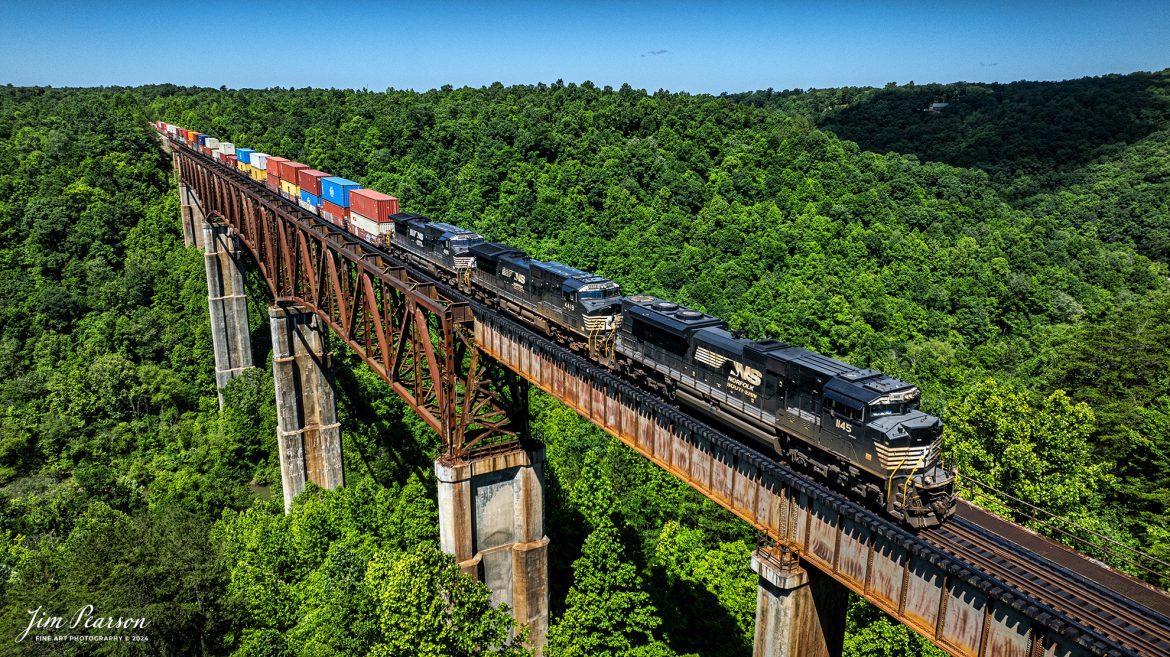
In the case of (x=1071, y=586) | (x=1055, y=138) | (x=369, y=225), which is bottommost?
(x=1071, y=586)

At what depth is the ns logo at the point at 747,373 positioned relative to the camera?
72.8 ft

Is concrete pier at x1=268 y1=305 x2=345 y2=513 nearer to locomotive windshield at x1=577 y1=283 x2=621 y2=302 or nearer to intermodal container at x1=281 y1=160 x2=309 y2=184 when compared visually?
intermodal container at x1=281 y1=160 x2=309 y2=184

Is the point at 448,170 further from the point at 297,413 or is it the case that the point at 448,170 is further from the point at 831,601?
the point at 831,601

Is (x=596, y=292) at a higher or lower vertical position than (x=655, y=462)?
higher

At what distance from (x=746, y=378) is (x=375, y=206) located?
115 ft

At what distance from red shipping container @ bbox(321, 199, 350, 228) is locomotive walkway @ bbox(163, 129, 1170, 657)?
6.11 m

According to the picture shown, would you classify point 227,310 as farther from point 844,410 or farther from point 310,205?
point 844,410

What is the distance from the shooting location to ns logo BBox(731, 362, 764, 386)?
22.2m

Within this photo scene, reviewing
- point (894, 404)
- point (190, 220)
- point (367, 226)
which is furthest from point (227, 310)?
point (894, 404)

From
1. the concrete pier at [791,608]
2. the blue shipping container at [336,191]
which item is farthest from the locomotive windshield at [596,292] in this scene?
the blue shipping container at [336,191]

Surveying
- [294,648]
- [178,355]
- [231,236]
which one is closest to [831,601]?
[294,648]

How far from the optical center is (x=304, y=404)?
48562 mm

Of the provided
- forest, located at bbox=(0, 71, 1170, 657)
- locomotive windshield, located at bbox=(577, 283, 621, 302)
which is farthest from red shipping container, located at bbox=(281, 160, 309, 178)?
locomotive windshield, located at bbox=(577, 283, 621, 302)

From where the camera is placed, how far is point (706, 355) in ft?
79.7
